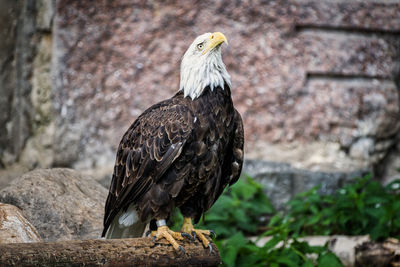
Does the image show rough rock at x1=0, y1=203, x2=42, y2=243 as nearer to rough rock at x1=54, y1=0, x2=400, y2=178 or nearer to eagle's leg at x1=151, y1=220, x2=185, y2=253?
eagle's leg at x1=151, y1=220, x2=185, y2=253

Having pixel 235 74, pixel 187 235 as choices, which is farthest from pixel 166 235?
pixel 235 74

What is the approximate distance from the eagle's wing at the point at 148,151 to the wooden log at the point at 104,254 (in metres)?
0.42

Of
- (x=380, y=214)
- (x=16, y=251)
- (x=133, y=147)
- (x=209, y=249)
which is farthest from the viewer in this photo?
(x=380, y=214)

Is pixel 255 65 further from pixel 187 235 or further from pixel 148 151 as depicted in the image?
pixel 187 235

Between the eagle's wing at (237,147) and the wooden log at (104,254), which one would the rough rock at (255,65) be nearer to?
the eagle's wing at (237,147)

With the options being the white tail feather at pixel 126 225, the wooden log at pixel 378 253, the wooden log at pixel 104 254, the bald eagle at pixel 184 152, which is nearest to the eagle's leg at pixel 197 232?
the bald eagle at pixel 184 152

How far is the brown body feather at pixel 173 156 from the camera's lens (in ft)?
10.1

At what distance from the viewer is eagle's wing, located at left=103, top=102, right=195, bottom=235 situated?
307cm

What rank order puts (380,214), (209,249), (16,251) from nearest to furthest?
(16,251), (209,249), (380,214)

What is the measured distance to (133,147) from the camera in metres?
3.24

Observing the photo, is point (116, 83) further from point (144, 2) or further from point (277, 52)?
point (277, 52)

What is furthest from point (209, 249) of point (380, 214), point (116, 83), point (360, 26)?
point (360, 26)

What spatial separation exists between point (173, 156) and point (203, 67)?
0.57 metres

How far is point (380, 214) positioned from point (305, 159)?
80cm
